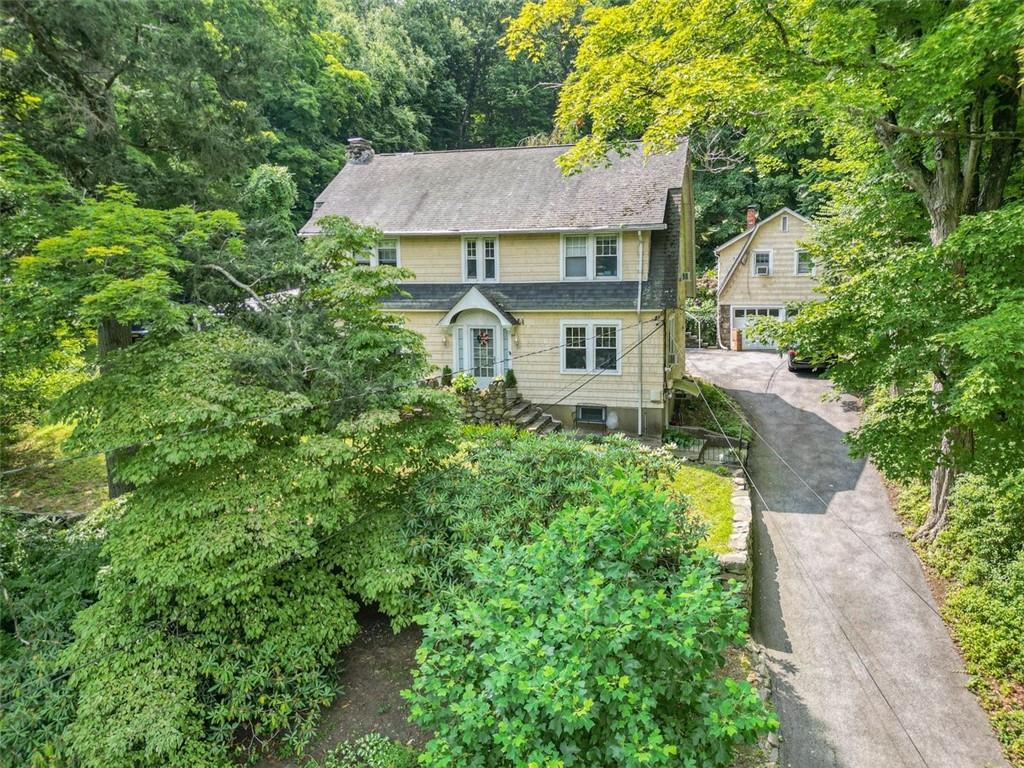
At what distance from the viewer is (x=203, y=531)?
621 cm

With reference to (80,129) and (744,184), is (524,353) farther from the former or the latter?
(744,184)

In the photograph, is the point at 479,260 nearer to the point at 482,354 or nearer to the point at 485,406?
the point at 482,354

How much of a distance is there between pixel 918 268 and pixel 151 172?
1204 cm

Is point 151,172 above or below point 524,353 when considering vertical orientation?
above

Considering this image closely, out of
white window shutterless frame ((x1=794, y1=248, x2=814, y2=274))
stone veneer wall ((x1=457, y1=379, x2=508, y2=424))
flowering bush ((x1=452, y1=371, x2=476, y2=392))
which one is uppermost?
white window shutterless frame ((x1=794, y1=248, x2=814, y2=274))

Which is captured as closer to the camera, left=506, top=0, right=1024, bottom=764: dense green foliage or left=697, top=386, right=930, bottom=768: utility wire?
left=506, top=0, right=1024, bottom=764: dense green foliage

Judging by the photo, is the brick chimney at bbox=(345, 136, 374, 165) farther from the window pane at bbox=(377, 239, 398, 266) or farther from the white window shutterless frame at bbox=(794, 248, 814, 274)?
the white window shutterless frame at bbox=(794, 248, 814, 274)

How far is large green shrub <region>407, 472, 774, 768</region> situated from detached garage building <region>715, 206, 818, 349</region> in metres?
24.1

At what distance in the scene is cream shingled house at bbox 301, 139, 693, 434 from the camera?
1559 cm

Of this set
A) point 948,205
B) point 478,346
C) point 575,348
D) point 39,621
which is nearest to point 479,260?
point 478,346

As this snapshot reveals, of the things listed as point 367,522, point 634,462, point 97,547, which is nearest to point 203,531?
point 367,522

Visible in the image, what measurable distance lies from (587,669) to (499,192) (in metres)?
15.9

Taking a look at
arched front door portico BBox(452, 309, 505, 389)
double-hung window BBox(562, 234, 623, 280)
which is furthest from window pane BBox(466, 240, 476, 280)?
double-hung window BBox(562, 234, 623, 280)

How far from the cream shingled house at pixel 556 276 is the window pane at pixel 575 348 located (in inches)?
1.3
